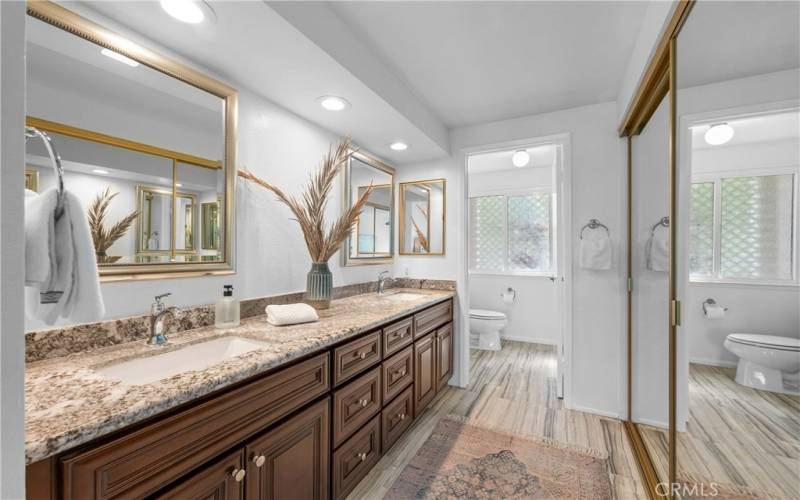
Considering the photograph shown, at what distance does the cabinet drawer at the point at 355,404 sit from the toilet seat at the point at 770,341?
1390 mm

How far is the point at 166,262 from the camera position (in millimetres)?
1387

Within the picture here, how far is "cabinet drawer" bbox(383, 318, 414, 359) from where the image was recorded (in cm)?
180

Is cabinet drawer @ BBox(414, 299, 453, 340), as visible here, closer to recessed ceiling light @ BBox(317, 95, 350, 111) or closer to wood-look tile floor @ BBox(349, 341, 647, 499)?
wood-look tile floor @ BBox(349, 341, 647, 499)

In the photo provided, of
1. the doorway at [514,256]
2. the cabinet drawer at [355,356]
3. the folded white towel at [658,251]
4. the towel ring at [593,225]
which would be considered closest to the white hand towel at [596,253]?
the towel ring at [593,225]

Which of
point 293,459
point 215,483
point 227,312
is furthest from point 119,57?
point 293,459

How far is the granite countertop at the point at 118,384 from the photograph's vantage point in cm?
64

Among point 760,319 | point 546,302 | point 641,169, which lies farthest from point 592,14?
point 546,302

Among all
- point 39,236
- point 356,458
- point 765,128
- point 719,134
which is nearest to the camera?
point 39,236

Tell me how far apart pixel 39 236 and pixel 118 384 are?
0.42 meters

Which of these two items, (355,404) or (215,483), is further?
(355,404)

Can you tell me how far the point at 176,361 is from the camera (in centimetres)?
121

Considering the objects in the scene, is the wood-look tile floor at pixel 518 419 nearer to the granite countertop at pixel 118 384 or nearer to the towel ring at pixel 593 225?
the granite countertop at pixel 118 384

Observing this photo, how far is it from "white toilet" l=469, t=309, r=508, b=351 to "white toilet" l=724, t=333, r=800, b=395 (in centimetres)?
283

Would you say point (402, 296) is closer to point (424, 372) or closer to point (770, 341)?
point (424, 372)
